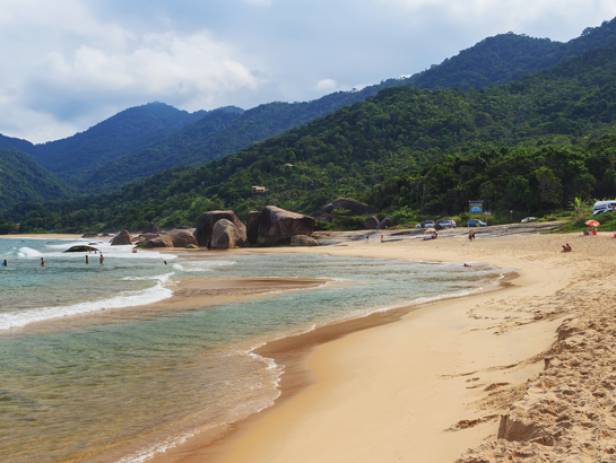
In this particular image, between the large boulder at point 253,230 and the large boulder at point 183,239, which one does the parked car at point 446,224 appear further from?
the large boulder at point 183,239

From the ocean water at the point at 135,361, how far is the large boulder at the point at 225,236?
105ft

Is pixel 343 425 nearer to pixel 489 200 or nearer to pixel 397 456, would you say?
pixel 397 456

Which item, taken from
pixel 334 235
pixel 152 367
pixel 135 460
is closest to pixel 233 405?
pixel 135 460

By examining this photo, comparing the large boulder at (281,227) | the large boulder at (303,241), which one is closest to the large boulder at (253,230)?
the large boulder at (281,227)

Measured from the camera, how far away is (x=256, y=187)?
103812 mm

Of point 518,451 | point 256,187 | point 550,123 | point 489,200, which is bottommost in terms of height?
point 518,451

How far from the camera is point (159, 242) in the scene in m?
58.5

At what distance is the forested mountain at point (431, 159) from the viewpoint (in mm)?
57594

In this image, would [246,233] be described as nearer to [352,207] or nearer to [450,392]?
[352,207]

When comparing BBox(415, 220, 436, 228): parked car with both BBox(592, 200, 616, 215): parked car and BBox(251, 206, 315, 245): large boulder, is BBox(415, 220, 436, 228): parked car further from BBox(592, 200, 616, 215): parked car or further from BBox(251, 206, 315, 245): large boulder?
BBox(592, 200, 616, 215): parked car

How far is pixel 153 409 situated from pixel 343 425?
2834 millimetres

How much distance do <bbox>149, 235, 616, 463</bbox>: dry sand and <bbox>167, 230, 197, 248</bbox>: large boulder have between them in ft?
155

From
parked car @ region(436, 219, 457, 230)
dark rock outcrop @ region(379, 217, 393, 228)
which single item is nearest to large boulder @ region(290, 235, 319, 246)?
dark rock outcrop @ region(379, 217, 393, 228)

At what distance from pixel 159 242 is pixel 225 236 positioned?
884 cm
